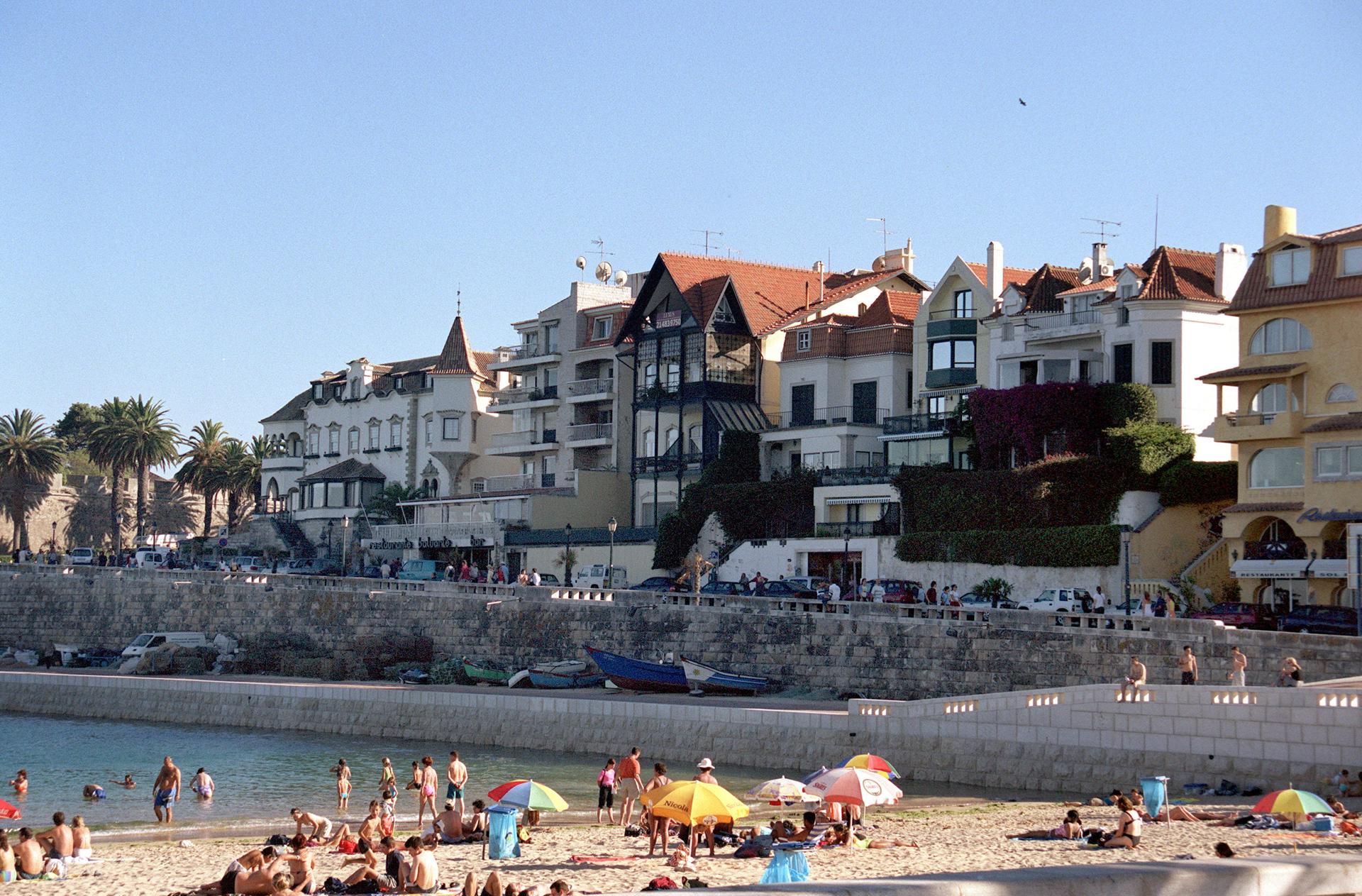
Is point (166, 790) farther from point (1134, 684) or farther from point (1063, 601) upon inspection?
point (1063, 601)

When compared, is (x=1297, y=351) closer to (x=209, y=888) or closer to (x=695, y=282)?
(x=695, y=282)

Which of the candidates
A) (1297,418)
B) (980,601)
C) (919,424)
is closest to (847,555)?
(919,424)

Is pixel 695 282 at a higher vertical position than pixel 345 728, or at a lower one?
higher

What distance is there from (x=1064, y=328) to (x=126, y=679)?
32.0 m

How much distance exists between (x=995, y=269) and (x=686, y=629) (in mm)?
21245

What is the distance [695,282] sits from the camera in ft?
214

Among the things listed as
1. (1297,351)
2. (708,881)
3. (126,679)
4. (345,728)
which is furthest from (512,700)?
(1297,351)

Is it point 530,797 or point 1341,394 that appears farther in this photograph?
point 1341,394

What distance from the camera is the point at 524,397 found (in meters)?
74.6

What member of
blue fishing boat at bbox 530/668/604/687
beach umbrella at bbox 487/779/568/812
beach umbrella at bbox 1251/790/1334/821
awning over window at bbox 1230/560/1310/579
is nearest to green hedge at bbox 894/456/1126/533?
awning over window at bbox 1230/560/1310/579

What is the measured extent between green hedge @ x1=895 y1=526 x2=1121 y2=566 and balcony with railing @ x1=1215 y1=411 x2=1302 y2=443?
4003 millimetres

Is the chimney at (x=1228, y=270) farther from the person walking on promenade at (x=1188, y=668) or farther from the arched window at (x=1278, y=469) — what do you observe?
the person walking on promenade at (x=1188, y=668)

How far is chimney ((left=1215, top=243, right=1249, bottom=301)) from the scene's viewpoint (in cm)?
5059

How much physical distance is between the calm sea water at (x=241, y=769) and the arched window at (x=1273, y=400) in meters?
19.1
